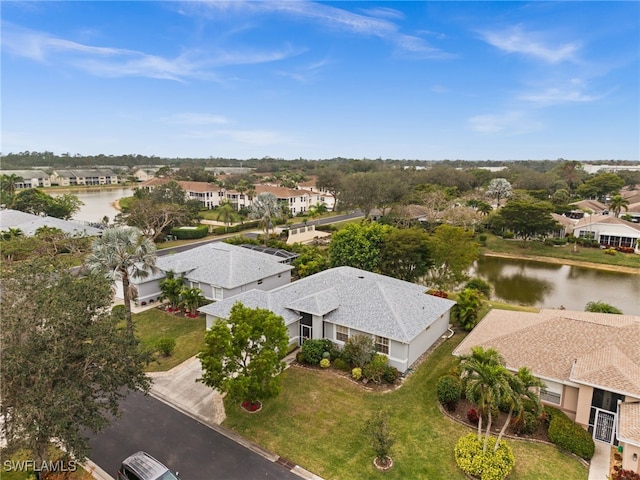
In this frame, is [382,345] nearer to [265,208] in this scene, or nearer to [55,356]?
[55,356]

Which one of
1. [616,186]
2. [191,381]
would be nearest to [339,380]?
[191,381]

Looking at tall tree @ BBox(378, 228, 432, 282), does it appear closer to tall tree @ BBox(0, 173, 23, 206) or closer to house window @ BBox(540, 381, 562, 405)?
house window @ BBox(540, 381, 562, 405)

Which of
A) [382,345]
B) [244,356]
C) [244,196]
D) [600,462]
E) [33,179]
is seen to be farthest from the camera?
[33,179]

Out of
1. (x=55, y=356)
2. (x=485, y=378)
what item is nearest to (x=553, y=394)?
(x=485, y=378)

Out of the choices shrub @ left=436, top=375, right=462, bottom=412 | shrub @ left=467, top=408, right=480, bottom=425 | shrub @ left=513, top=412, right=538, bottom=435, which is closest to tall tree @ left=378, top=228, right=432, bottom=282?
shrub @ left=436, top=375, right=462, bottom=412

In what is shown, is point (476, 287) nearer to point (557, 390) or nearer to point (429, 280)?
point (429, 280)

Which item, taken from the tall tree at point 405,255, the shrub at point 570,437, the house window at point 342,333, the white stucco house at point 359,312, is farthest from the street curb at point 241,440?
the tall tree at point 405,255

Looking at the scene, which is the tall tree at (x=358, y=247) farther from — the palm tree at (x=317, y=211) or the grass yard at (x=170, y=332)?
the palm tree at (x=317, y=211)
